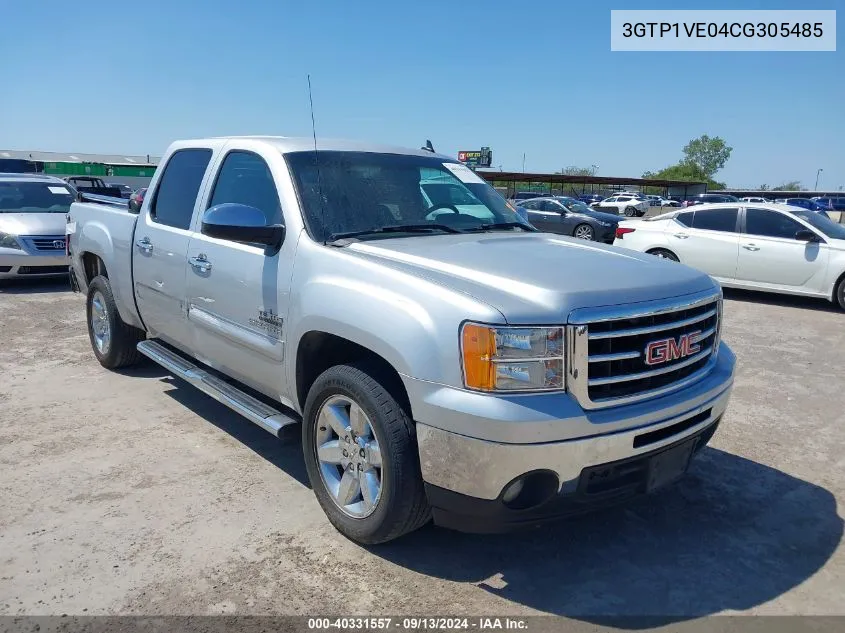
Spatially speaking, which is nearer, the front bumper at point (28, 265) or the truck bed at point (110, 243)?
the truck bed at point (110, 243)

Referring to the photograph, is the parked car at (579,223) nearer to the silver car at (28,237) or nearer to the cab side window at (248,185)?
the silver car at (28,237)

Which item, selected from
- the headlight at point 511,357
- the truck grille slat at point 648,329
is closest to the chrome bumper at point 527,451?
the headlight at point 511,357

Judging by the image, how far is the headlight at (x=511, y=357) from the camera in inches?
101

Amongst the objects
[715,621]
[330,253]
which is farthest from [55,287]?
[715,621]

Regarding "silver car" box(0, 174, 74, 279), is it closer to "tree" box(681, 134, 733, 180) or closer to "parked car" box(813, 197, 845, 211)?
"parked car" box(813, 197, 845, 211)

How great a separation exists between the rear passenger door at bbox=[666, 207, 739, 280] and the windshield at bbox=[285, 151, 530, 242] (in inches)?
287

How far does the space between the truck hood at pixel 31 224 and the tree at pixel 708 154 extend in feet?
413

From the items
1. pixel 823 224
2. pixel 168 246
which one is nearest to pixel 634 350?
pixel 168 246

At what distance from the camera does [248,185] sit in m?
4.09

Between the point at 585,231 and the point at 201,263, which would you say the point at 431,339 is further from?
the point at 585,231

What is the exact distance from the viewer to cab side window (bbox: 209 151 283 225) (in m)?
3.82

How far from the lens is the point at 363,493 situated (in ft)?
10.2

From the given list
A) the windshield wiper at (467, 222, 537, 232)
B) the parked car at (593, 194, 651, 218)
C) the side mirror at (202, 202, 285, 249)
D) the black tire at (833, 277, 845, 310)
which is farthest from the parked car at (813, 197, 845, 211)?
the side mirror at (202, 202, 285, 249)

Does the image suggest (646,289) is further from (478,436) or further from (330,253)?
(330,253)
